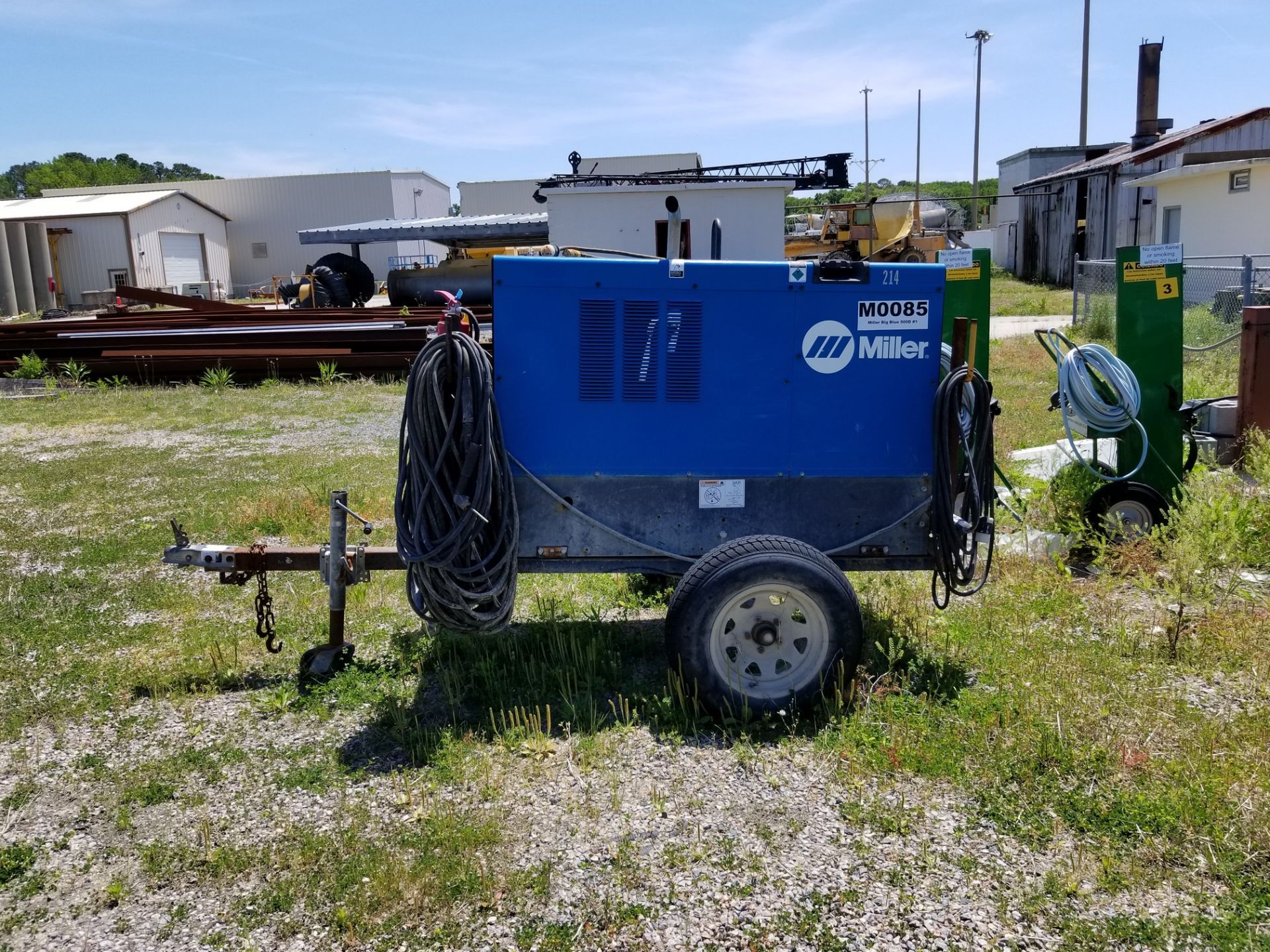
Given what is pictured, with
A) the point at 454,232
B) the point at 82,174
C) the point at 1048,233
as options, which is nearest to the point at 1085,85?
the point at 1048,233

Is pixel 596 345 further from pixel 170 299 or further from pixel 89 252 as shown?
pixel 89 252

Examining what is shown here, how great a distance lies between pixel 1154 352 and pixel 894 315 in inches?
124

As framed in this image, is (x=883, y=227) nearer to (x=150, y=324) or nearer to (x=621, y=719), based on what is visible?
(x=150, y=324)

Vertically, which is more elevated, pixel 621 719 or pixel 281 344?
pixel 281 344

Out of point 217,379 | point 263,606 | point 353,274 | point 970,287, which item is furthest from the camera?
point 353,274

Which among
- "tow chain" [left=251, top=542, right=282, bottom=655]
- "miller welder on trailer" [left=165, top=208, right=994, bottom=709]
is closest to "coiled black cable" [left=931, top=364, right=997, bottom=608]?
"miller welder on trailer" [left=165, top=208, right=994, bottom=709]

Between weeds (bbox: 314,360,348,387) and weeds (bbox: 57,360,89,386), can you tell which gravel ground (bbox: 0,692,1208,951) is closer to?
weeds (bbox: 314,360,348,387)

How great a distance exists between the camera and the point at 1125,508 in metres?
6.69

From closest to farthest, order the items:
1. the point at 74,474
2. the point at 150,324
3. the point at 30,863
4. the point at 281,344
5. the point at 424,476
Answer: the point at 30,863, the point at 424,476, the point at 74,474, the point at 281,344, the point at 150,324

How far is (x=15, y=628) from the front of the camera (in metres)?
5.80

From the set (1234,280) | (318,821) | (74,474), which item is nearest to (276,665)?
(318,821)

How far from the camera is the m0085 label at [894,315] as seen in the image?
4.58 m

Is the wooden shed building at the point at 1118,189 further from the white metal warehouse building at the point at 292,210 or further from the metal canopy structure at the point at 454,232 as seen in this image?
the white metal warehouse building at the point at 292,210

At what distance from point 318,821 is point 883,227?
2568cm
